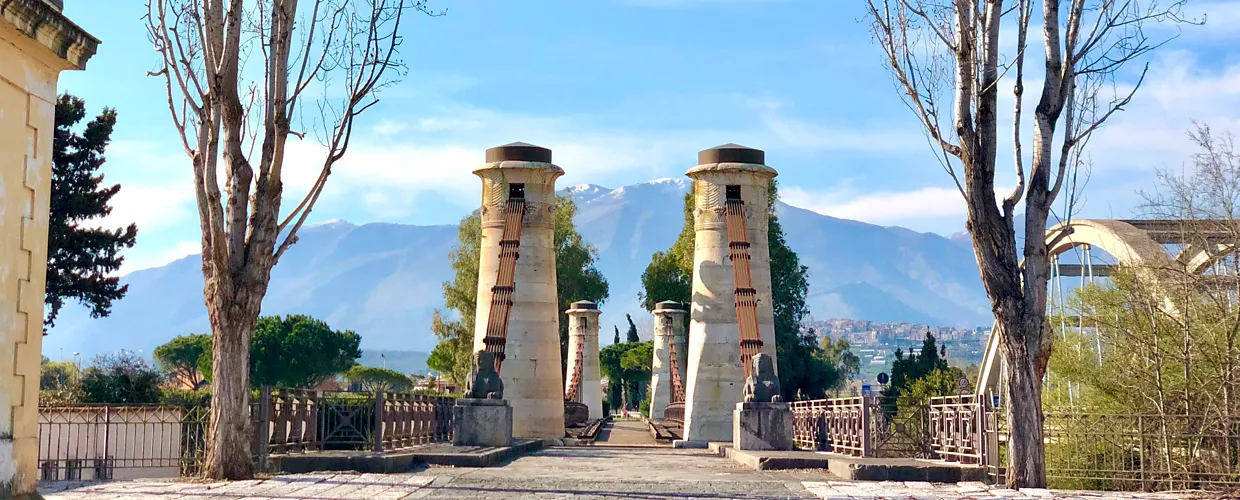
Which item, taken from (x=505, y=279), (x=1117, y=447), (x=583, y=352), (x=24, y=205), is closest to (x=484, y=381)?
(x=505, y=279)

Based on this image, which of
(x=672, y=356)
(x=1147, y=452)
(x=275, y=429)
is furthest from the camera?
(x=672, y=356)

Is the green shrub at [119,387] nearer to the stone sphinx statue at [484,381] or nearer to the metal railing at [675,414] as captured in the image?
the stone sphinx statue at [484,381]

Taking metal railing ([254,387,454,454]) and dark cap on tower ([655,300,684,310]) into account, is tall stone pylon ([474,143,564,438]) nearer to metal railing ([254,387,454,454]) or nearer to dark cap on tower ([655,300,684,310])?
metal railing ([254,387,454,454])

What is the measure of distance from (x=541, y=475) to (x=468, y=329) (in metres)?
35.6

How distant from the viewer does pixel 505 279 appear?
100ft

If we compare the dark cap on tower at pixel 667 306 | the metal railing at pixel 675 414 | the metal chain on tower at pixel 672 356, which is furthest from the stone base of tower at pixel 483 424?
the dark cap on tower at pixel 667 306

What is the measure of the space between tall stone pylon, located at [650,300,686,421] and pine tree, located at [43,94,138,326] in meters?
21.1

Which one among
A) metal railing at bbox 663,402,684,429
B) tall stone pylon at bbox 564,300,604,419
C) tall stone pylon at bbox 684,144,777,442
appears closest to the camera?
tall stone pylon at bbox 684,144,777,442

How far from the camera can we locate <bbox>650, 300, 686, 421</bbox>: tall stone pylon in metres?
48.7

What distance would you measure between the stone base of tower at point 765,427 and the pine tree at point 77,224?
2061 cm

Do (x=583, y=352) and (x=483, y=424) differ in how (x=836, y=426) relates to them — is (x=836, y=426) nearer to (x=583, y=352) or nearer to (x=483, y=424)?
(x=483, y=424)

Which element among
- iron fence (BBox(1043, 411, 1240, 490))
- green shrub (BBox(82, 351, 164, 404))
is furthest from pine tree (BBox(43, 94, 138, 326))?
iron fence (BBox(1043, 411, 1240, 490))

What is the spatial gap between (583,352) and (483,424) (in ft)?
85.5

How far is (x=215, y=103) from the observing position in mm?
15102
